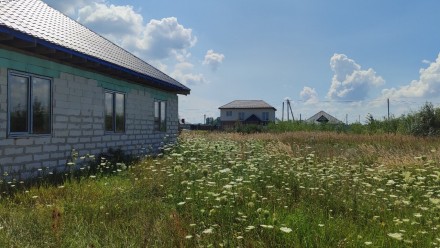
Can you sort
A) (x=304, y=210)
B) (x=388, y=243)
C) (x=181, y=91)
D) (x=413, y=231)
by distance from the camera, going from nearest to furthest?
(x=388, y=243) → (x=413, y=231) → (x=304, y=210) → (x=181, y=91)

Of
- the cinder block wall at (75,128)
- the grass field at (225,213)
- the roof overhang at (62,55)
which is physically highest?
the roof overhang at (62,55)

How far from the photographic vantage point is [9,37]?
280 inches

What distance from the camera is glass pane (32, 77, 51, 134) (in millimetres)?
8464

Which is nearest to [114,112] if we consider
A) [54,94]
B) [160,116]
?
[54,94]

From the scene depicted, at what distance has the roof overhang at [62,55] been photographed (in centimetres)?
724

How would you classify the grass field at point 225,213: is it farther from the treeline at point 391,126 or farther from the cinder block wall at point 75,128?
the treeline at point 391,126

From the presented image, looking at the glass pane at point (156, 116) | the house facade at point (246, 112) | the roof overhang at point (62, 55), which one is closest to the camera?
the roof overhang at point (62, 55)

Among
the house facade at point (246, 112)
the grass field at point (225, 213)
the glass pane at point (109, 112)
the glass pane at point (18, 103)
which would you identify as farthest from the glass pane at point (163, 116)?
the house facade at point (246, 112)

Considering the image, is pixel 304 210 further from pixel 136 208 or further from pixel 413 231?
pixel 136 208

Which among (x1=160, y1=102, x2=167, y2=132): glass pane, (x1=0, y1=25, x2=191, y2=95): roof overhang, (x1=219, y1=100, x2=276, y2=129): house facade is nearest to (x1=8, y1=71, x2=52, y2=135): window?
(x1=0, y1=25, x2=191, y2=95): roof overhang

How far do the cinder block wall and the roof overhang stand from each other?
0.83 feet

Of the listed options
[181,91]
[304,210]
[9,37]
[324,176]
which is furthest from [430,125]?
[9,37]

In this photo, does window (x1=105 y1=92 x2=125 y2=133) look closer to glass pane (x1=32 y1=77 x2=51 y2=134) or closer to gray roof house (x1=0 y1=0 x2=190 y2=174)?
Answer: gray roof house (x1=0 y1=0 x2=190 y2=174)

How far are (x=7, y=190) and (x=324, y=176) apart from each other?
5.52 m
